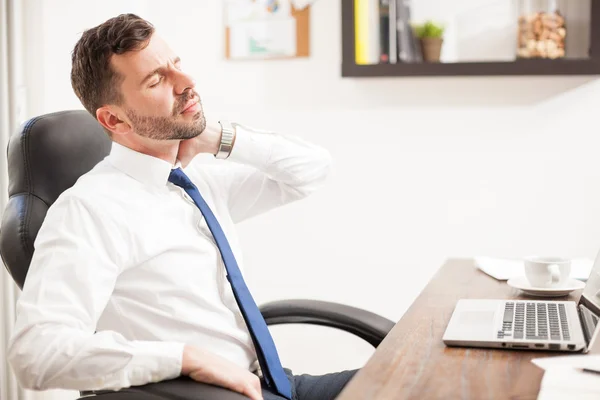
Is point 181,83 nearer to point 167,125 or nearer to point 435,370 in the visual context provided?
point 167,125

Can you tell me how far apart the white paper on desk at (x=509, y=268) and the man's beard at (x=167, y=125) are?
30.7 inches

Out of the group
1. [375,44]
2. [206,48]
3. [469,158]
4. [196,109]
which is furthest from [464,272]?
[206,48]

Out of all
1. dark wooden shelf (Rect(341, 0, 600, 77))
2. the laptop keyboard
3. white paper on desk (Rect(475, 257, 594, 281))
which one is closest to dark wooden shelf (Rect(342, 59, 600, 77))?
dark wooden shelf (Rect(341, 0, 600, 77))

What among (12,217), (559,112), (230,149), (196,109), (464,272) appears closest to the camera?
(12,217)

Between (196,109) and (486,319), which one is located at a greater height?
(196,109)

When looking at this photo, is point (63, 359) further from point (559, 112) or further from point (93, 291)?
point (559, 112)

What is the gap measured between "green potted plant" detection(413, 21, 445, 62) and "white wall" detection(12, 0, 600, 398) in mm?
93

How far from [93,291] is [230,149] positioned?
21.4 inches

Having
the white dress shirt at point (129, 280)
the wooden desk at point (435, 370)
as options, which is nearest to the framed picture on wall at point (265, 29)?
the white dress shirt at point (129, 280)

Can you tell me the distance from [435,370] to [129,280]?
631 millimetres

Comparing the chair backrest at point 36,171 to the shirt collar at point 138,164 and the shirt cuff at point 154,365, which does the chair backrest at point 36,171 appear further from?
the shirt cuff at point 154,365

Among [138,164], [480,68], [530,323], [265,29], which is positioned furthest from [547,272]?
[265,29]

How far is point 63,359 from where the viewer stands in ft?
3.64

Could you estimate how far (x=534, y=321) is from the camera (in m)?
1.23
